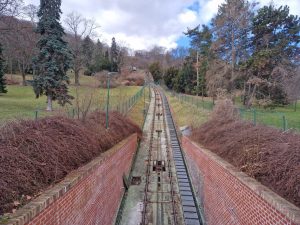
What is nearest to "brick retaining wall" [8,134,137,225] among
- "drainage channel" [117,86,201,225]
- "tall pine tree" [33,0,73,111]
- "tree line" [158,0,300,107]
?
"drainage channel" [117,86,201,225]

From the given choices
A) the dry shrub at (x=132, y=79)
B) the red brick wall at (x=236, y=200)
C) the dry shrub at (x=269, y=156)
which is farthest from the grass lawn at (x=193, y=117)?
the dry shrub at (x=132, y=79)

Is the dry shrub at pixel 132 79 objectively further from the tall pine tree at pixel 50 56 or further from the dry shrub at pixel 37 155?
the dry shrub at pixel 37 155

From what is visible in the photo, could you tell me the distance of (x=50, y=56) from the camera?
88.3 feet

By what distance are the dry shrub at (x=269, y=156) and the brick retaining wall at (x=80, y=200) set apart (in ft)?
13.9

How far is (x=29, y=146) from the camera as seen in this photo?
616 cm

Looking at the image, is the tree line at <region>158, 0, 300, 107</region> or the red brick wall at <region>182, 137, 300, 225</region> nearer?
the red brick wall at <region>182, 137, 300, 225</region>

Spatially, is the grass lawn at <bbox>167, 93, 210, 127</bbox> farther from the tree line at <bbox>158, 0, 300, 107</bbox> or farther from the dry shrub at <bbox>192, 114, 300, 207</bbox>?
the dry shrub at <bbox>192, 114, 300, 207</bbox>

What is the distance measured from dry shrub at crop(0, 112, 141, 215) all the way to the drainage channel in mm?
4536

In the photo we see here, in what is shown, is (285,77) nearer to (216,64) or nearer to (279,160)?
(216,64)

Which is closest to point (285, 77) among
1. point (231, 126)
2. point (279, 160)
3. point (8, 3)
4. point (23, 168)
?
point (231, 126)

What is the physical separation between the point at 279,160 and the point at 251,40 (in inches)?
1094

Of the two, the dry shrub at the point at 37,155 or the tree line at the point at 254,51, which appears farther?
the tree line at the point at 254,51

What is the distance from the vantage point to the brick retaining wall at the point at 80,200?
173 inches

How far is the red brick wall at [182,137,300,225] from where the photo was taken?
498 cm
